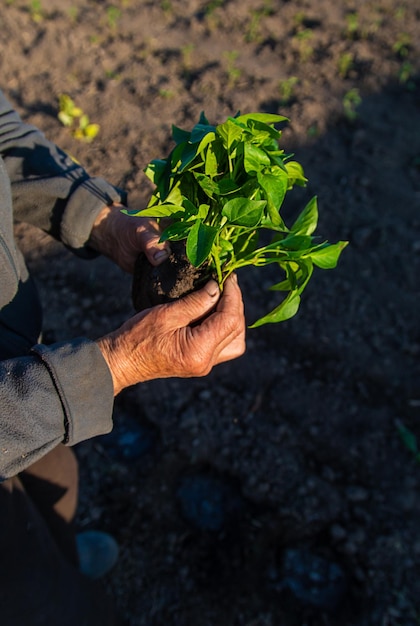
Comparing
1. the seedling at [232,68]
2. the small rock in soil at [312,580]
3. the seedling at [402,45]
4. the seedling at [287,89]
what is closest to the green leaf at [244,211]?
the small rock in soil at [312,580]

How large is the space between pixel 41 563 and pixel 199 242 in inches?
44.3

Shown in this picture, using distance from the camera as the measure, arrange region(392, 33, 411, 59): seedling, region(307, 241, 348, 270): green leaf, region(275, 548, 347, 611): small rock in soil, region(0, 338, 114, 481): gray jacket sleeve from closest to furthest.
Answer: region(0, 338, 114, 481): gray jacket sleeve
region(307, 241, 348, 270): green leaf
region(275, 548, 347, 611): small rock in soil
region(392, 33, 411, 59): seedling

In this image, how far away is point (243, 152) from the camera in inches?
57.9

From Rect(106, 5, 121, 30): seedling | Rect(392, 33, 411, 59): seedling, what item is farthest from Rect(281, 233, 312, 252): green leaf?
Rect(106, 5, 121, 30): seedling

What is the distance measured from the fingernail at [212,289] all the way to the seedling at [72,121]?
2.24 meters

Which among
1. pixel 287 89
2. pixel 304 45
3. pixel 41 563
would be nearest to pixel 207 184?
pixel 41 563

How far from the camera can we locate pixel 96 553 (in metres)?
2.36

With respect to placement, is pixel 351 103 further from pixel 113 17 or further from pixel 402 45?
pixel 113 17

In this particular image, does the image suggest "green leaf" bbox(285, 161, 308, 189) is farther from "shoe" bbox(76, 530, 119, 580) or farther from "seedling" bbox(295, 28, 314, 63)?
A: "seedling" bbox(295, 28, 314, 63)

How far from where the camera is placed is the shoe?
91.9 inches

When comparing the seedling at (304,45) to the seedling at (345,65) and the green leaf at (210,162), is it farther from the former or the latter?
the green leaf at (210,162)

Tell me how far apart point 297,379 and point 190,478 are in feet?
2.38

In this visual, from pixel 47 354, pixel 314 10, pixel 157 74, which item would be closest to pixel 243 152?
pixel 47 354

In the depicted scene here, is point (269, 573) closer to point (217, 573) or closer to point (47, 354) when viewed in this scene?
point (217, 573)
